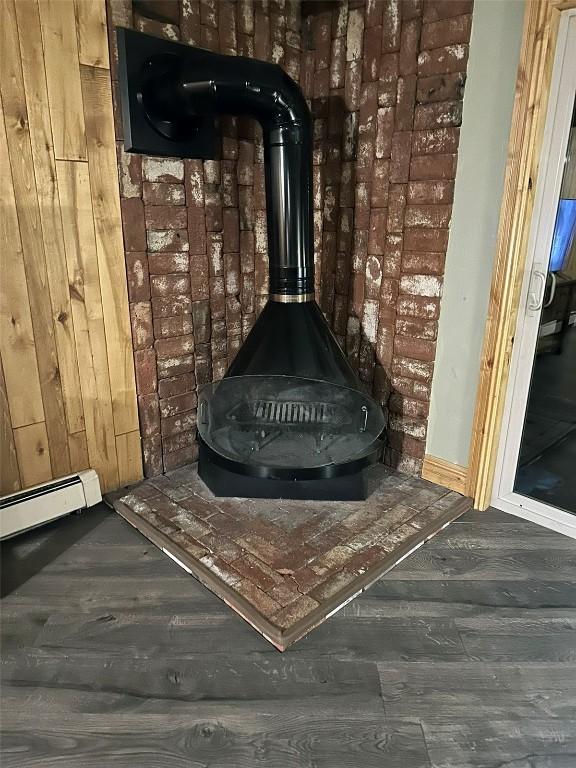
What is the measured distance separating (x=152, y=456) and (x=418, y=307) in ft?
4.47

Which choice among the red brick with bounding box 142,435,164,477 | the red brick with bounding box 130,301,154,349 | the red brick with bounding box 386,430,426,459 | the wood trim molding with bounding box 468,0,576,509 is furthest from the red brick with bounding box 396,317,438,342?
the red brick with bounding box 142,435,164,477

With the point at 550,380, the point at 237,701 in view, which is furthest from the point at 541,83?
the point at 237,701

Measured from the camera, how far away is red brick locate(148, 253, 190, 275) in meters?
2.22

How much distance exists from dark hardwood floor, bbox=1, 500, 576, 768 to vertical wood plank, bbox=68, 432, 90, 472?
368 mm

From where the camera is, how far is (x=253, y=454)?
2.17m

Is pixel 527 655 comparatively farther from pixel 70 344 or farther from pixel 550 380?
pixel 70 344

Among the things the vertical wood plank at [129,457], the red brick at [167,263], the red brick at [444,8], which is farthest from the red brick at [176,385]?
the red brick at [444,8]

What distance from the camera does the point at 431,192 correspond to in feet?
7.11

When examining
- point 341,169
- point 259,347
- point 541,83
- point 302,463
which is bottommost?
point 302,463

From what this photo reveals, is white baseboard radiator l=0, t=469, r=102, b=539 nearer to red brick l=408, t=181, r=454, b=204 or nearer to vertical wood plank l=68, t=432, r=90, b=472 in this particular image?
vertical wood plank l=68, t=432, r=90, b=472

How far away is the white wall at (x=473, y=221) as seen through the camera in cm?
190

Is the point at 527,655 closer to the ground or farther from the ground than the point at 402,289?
closer to the ground

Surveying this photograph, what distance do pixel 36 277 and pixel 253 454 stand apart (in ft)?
3.46

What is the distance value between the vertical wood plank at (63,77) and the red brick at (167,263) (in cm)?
46
